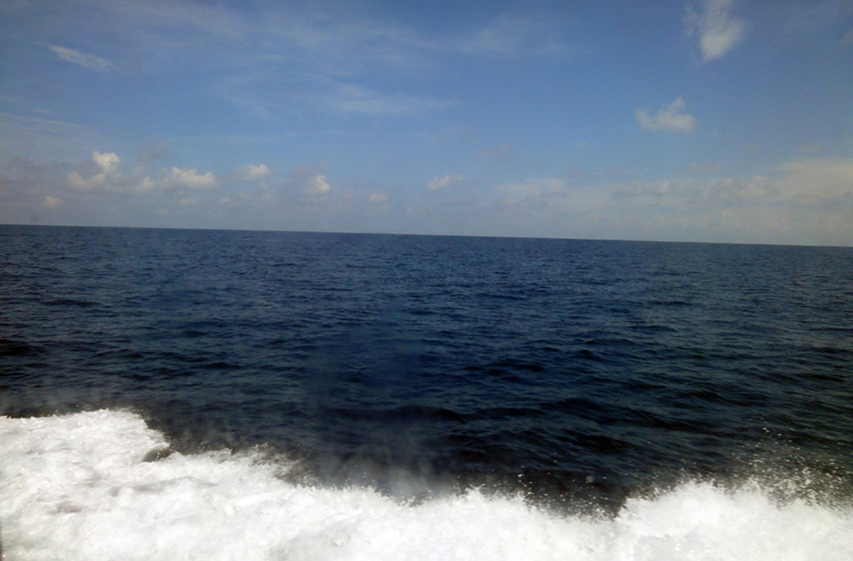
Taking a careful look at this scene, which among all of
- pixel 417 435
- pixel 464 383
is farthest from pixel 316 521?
pixel 464 383

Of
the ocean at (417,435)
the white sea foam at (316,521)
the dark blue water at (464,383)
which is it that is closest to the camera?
the white sea foam at (316,521)

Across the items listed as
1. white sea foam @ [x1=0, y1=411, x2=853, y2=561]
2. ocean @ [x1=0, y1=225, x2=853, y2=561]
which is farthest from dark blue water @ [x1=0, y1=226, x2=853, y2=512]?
white sea foam @ [x1=0, y1=411, x2=853, y2=561]

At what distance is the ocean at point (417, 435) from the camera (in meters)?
8.74

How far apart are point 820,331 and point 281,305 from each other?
3749 cm

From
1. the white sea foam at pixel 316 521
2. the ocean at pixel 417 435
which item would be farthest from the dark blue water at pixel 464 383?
the white sea foam at pixel 316 521

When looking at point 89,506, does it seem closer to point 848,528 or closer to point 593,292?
point 848,528

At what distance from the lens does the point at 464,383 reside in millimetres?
18250

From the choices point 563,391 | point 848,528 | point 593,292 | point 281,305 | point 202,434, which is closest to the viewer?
point 848,528

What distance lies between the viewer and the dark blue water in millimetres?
12102

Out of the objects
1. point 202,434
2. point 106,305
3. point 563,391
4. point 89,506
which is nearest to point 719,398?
point 563,391

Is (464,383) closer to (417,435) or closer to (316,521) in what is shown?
(417,435)

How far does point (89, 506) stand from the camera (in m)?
9.02

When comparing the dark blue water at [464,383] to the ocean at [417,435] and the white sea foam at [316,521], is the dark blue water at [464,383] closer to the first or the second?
the ocean at [417,435]

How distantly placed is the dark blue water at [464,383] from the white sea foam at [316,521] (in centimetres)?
86
